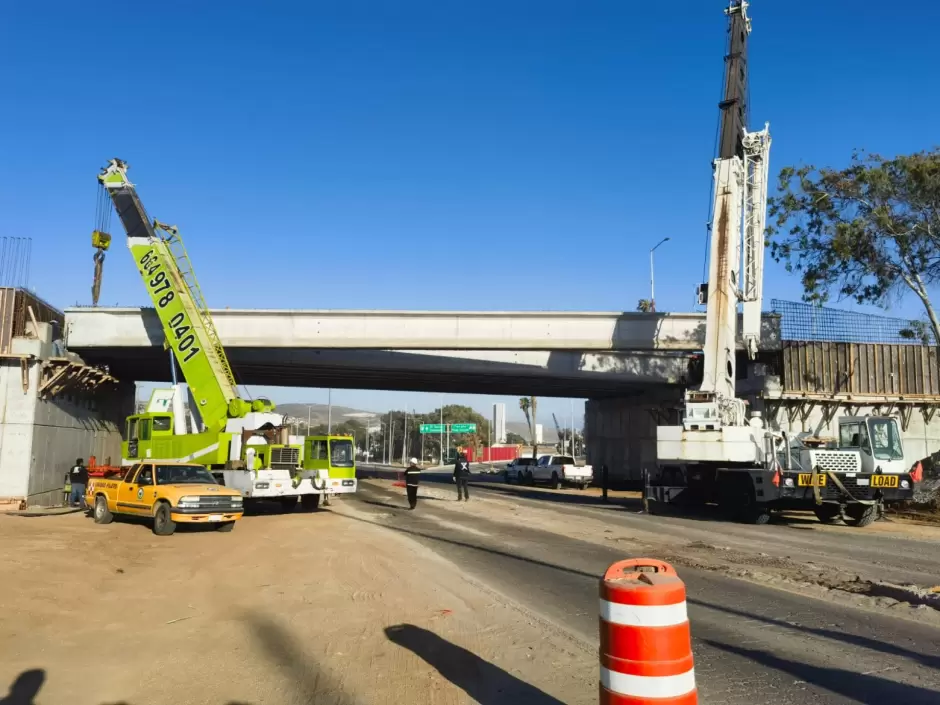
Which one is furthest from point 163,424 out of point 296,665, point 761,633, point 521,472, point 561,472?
point 521,472

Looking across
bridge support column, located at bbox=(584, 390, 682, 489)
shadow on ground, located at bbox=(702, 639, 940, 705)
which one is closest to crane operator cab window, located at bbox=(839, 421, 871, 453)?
shadow on ground, located at bbox=(702, 639, 940, 705)

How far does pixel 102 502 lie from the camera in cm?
1880

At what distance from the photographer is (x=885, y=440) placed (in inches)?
810

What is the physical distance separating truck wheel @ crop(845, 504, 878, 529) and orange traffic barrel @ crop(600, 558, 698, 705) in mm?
17699

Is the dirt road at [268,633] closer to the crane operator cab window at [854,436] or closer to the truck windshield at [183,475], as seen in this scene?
the truck windshield at [183,475]

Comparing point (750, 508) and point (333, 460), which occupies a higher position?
point (333, 460)

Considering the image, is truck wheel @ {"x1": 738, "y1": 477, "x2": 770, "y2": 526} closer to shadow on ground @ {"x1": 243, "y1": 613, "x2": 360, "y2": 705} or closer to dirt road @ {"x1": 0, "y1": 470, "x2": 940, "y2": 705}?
dirt road @ {"x1": 0, "y1": 470, "x2": 940, "y2": 705}

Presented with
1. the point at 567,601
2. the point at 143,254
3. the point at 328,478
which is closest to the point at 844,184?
the point at 328,478

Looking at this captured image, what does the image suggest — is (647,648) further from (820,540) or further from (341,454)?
(341,454)

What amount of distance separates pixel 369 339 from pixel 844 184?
1844 centimetres

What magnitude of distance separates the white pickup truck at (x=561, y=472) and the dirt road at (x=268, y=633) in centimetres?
2928

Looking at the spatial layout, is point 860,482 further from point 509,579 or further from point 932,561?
point 509,579

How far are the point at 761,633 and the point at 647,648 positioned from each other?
4068mm

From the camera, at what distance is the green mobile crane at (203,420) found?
69.7 feet
